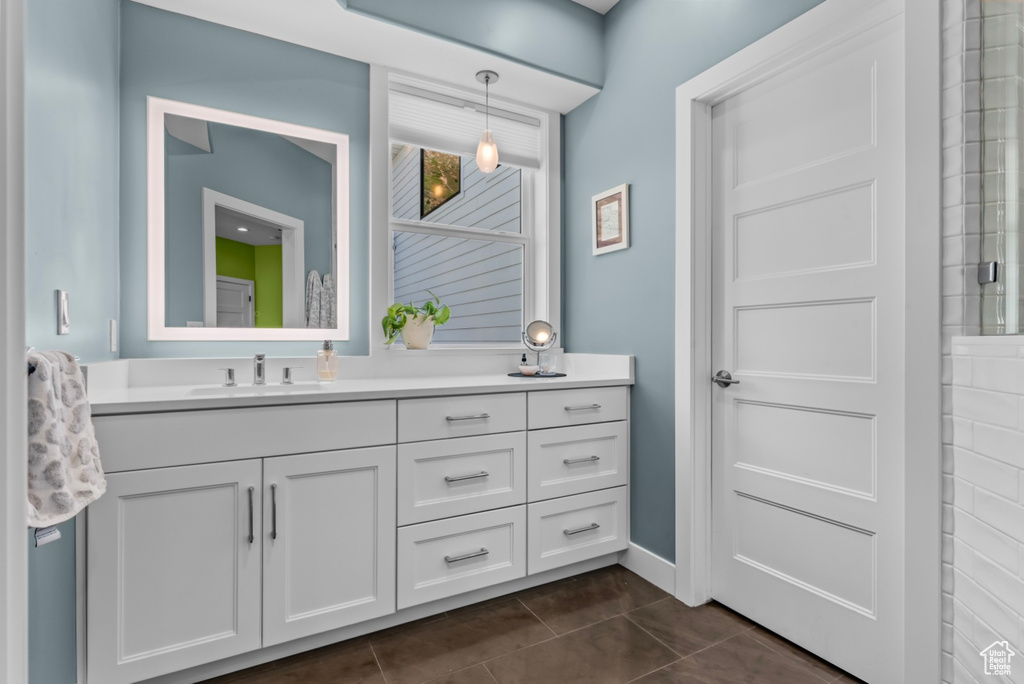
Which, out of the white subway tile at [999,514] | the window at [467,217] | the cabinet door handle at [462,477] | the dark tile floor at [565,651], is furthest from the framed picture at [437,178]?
the white subway tile at [999,514]

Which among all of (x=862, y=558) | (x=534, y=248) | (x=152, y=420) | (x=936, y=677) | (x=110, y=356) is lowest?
(x=936, y=677)

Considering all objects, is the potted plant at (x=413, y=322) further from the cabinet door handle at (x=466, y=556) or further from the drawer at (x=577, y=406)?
the cabinet door handle at (x=466, y=556)

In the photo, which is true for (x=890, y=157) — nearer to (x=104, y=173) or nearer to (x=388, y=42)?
(x=388, y=42)

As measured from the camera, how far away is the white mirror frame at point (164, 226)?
2029mm

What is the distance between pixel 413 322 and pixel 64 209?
134 centimetres

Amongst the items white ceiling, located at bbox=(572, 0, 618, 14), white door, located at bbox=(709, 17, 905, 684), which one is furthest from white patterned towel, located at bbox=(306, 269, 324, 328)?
white ceiling, located at bbox=(572, 0, 618, 14)

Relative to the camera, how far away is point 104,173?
179 centimetres

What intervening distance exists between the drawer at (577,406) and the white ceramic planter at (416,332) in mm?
696

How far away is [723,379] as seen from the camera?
2.02 m

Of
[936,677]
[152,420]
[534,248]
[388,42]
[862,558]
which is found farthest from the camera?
[534,248]

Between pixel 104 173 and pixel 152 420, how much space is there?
3.16 ft

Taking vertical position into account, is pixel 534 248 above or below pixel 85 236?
above

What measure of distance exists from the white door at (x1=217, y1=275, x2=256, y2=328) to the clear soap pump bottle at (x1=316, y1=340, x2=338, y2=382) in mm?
361

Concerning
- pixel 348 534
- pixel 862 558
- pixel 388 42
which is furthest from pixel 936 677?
pixel 388 42
